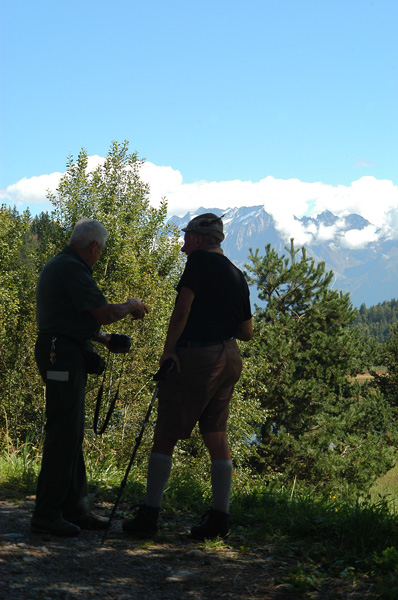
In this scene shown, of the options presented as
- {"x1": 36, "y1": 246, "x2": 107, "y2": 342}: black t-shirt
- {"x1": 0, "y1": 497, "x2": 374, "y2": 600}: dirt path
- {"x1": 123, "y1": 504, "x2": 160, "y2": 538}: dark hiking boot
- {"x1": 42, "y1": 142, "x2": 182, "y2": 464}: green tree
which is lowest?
{"x1": 0, "y1": 497, "x2": 374, "y2": 600}: dirt path

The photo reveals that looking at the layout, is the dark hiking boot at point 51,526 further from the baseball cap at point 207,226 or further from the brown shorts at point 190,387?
the baseball cap at point 207,226

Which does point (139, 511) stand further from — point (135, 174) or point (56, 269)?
point (135, 174)

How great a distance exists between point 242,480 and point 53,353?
17.9m

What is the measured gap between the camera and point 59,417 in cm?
390

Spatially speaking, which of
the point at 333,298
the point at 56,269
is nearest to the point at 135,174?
the point at 333,298

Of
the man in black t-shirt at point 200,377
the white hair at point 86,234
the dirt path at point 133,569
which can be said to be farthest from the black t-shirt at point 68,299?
the dirt path at point 133,569

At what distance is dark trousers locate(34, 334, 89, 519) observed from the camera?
154 inches

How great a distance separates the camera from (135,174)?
35.0 m

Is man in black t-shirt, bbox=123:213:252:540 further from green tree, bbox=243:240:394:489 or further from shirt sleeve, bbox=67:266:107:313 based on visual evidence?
green tree, bbox=243:240:394:489

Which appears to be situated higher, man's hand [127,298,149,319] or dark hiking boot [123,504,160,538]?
man's hand [127,298,149,319]

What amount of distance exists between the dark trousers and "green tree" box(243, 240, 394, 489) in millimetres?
→ 19823

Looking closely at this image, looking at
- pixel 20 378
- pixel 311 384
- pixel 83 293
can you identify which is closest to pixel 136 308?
pixel 83 293

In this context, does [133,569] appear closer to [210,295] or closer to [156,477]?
[156,477]

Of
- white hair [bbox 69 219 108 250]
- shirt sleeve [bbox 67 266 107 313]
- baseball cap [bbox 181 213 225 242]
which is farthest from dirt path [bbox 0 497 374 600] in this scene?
baseball cap [bbox 181 213 225 242]
